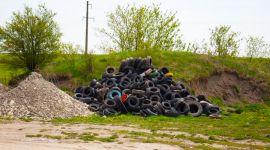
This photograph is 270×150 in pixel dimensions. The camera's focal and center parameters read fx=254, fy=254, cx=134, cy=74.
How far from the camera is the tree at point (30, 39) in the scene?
29297 mm

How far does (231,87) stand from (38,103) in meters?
22.0

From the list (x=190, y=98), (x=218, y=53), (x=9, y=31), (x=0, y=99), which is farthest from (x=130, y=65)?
(x=218, y=53)

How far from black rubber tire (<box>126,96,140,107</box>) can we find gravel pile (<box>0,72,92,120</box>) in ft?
8.49

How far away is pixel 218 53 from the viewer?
1432 inches

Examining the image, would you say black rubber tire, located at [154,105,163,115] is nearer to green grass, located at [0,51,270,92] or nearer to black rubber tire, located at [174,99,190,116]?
black rubber tire, located at [174,99,190,116]

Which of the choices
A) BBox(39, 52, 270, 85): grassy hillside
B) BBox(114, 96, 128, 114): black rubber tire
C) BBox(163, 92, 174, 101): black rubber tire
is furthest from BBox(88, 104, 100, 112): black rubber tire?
BBox(39, 52, 270, 85): grassy hillside

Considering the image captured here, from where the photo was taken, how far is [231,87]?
95.5 ft

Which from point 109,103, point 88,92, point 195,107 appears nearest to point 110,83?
point 88,92

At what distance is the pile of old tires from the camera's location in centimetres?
1614

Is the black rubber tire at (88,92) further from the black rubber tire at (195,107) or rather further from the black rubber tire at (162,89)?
the black rubber tire at (195,107)

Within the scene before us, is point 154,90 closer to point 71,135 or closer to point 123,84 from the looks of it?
point 123,84

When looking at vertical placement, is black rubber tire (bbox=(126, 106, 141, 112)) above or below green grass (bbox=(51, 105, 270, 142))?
above

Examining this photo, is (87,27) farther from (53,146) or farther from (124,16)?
(53,146)

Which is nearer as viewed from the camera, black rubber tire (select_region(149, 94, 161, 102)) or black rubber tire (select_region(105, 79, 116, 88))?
black rubber tire (select_region(149, 94, 161, 102))
